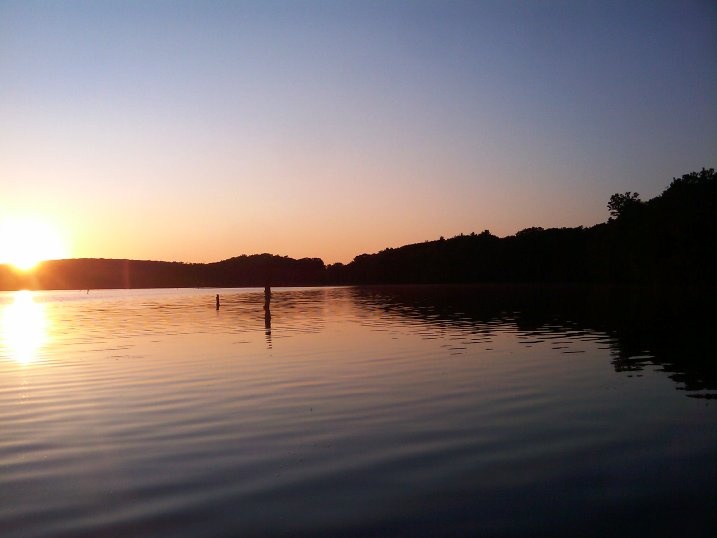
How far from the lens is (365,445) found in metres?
13.6

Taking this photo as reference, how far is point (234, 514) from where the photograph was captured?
31.6 ft

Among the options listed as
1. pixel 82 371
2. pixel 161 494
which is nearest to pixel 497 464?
pixel 161 494

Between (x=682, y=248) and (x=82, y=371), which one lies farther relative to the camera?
(x=682, y=248)

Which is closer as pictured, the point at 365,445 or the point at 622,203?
the point at 365,445

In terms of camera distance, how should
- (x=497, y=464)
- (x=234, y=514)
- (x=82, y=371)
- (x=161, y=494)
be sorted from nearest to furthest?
(x=234, y=514) → (x=161, y=494) → (x=497, y=464) → (x=82, y=371)

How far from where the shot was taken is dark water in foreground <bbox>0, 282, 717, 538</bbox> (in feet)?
31.1

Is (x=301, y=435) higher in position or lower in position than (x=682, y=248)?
lower

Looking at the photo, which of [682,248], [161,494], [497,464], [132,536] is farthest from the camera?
[682,248]

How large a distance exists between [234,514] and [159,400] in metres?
11.0

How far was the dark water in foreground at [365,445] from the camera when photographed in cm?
948

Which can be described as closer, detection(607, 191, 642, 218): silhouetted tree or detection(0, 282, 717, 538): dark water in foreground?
detection(0, 282, 717, 538): dark water in foreground

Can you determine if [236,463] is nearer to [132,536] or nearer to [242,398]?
[132,536]

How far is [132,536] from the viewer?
885 centimetres

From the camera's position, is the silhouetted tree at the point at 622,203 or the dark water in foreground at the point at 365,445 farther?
the silhouetted tree at the point at 622,203
